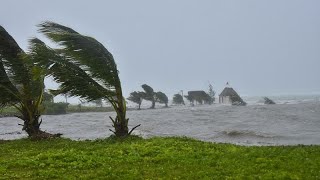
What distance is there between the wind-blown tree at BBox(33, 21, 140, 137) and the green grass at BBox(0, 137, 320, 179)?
15.1ft

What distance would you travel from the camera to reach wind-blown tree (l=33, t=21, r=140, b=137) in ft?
60.1

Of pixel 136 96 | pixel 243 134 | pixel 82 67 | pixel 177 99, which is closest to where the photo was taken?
pixel 82 67

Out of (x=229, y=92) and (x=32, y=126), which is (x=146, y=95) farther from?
(x=32, y=126)

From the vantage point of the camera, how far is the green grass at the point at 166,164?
9797 millimetres

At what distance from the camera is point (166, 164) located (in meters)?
11.4

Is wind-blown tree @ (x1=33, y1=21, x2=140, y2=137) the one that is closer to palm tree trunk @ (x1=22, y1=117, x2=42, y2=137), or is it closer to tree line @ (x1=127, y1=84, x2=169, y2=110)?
palm tree trunk @ (x1=22, y1=117, x2=42, y2=137)

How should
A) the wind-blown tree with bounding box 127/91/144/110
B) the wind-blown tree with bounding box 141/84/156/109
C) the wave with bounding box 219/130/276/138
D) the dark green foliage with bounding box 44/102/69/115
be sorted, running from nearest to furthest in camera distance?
1. the wave with bounding box 219/130/276/138
2. the dark green foliage with bounding box 44/102/69/115
3. the wind-blown tree with bounding box 141/84/156/109
4. the wind-blown tree with bounding box 127/91/144/110

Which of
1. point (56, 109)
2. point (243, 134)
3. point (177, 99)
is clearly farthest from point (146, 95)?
point (243, 134)

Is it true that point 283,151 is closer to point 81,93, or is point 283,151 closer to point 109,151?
point 109,151

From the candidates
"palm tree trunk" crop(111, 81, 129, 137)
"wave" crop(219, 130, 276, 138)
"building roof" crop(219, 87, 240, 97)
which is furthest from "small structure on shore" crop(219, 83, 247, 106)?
"palm tree trunk" crop(111, 81, 129, 137)

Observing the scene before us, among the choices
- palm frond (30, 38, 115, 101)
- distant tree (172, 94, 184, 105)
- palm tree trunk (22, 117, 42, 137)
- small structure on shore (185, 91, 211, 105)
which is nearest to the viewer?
palm frond (30, 38, 115, 101)

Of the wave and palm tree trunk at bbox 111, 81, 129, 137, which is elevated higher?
palm tree trunk at bbox 111, 81, 129, 137

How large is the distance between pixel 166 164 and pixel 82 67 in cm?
911

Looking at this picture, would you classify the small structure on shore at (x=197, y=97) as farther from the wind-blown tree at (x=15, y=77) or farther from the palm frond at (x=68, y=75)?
the palm frond at (x=68, y=75)
